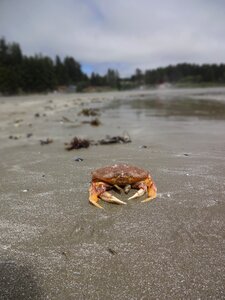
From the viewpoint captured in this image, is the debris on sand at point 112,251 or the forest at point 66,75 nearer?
the debris on sand at point 112,251

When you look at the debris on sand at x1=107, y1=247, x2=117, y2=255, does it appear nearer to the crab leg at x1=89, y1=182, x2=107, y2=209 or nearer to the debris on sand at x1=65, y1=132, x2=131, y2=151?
the crab leg at x1=89, y1=182, x2=107, y2=209

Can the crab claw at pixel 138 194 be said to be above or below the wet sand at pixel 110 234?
above

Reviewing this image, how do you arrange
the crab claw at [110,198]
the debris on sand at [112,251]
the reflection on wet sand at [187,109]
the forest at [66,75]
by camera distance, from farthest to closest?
the forest at [66,75], the reflection on wet sand at [187,109], the crab claw at [110,198], the debris on sand at [112,251]

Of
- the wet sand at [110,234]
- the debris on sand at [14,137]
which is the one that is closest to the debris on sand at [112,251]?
the wet sand at [110,234]

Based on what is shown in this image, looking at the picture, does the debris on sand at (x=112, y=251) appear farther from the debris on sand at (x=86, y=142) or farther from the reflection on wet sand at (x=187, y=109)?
the reflection on wet sand at (x=187, y=109)

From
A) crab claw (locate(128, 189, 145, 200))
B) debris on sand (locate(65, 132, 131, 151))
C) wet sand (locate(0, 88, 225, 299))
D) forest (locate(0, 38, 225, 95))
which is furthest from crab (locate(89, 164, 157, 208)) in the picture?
forest (locate(0, 38, 225, 95))

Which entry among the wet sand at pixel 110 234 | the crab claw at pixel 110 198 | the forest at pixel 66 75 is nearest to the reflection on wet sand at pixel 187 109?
Answer: the wet sand at pixel 110 234

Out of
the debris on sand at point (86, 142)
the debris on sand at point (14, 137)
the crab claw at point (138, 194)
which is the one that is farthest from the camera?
the debris on sand at point (14, 137)

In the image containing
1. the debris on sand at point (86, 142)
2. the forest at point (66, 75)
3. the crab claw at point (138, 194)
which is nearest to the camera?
the crab claw at point (138, 194)

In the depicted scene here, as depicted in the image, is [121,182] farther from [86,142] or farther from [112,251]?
[86,142]

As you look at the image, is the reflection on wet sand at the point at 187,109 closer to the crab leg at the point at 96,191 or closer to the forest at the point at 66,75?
the crab leg at the point at 96,191
